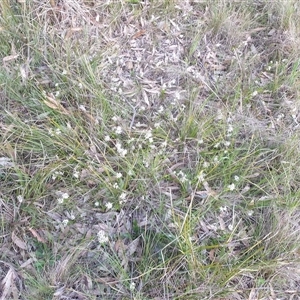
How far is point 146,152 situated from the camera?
7.93 feet

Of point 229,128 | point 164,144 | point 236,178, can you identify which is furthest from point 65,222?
point 229,128

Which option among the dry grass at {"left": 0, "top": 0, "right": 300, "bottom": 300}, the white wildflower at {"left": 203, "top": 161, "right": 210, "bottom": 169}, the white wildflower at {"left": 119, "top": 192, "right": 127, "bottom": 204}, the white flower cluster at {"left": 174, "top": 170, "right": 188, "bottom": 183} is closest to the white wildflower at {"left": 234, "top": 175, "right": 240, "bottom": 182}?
the dry grass at {"left": 0, "top": 0, "right": 300, "bottom": 300}

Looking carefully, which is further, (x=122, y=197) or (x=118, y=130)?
(x=118, y=130)

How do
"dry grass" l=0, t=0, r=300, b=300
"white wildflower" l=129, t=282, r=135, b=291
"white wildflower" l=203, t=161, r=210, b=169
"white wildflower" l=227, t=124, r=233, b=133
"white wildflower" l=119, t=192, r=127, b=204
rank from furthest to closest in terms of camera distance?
"white wildflower" l=227, t=124, r=233, b=133 → "white wildflower" l=203, t=161, r=210, b=169 → "white wildflower" l=119, t=192, r=127, b=204 → "dry grass" l=0, t=0, r=300, b=300 → "white wildflower" l=129, t=282, r=135, b=291

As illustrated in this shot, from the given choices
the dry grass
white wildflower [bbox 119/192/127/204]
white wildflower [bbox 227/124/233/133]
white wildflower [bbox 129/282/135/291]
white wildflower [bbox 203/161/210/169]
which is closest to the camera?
white wildflower [bbox 129/282/135/291]

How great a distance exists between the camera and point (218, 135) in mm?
2574

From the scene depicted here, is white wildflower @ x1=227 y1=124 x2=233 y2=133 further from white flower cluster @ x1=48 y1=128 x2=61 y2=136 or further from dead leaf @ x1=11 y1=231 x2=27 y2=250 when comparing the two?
dead leaf @ x1=11 y1=231 x2=27 y2=250

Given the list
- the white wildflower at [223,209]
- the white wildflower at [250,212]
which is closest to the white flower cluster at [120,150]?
the white wildflower at [223,209]

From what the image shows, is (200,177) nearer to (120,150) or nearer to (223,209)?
(223,209)

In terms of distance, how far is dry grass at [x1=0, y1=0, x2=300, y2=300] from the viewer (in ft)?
7.02

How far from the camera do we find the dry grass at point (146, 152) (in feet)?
7.02

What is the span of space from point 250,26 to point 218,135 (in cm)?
109

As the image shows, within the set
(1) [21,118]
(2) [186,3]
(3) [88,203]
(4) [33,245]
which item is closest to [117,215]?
(3) [88,203]

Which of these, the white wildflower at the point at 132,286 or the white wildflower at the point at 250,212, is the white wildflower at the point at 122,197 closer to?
the white wildflower at the point at 132,286
